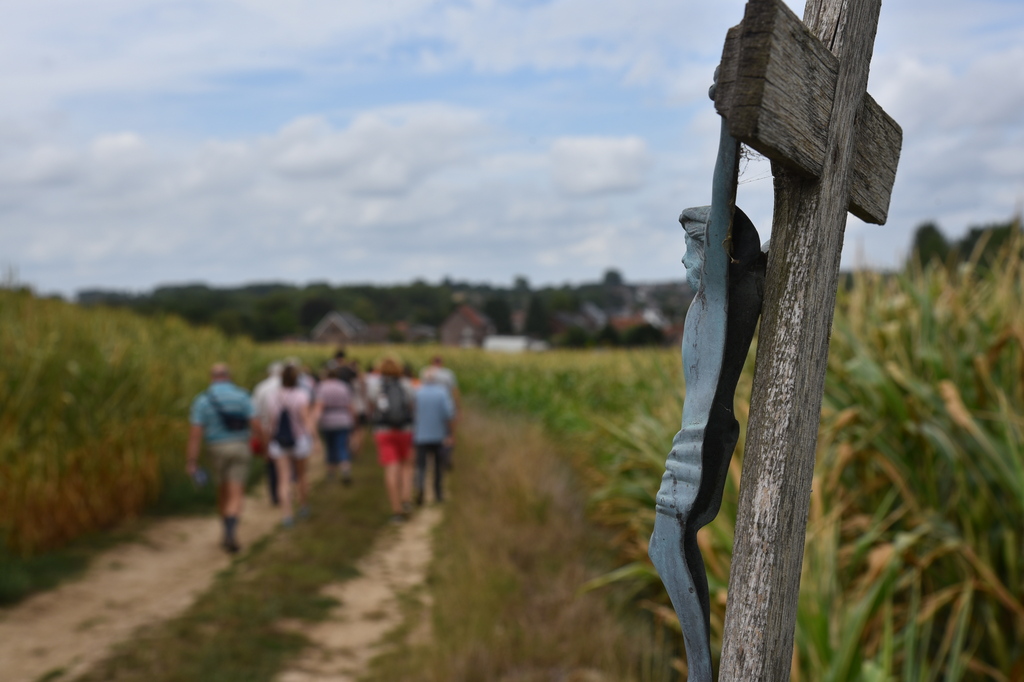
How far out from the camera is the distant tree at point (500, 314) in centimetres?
3628

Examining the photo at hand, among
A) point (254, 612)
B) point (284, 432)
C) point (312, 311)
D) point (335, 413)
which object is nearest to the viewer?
point (254, 612)

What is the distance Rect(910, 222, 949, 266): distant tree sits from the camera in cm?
560

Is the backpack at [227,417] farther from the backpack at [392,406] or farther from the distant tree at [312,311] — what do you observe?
the distant tree at [312,311]

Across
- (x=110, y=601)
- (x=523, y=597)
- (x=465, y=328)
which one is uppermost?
(x=465, y=328)

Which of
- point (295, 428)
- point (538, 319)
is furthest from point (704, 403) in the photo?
point (538, 319)

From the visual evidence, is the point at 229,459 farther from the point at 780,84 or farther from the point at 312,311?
the point at 312,311

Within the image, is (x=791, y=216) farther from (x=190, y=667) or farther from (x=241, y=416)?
(x=241, y=416)

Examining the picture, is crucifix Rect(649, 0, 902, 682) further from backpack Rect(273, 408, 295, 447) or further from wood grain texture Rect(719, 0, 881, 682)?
backpack Rect(273, 408, 295, 447)

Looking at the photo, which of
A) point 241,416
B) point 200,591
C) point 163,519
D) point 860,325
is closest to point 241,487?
point 241,416

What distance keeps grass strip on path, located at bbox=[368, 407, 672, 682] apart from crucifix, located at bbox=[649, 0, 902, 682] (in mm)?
3378

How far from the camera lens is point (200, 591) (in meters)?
7.20

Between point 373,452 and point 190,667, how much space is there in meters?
11.5

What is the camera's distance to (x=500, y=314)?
37750 mm

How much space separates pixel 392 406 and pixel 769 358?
8.90 meters
